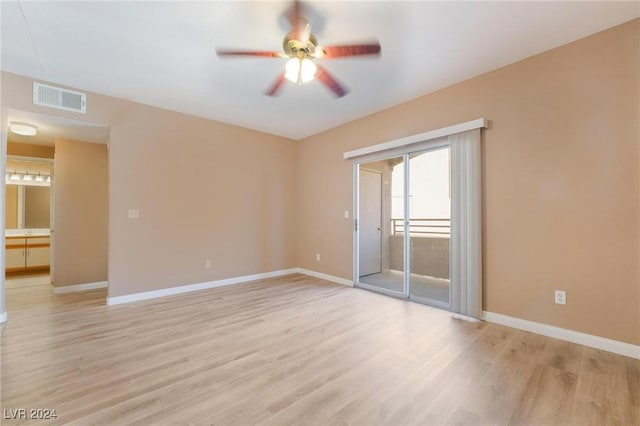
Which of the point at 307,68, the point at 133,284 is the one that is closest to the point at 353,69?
the point at 307,68

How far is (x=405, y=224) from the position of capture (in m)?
3.79

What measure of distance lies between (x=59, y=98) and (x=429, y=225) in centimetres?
567

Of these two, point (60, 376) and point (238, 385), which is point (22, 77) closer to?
point (60, 376)

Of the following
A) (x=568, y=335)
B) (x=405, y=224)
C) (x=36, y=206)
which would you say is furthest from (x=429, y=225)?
(x=36, y=206)

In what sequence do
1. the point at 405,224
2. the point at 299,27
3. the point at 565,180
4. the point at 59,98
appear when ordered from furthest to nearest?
1. the point at 405,224
2. the point at 59,98
3. the point at 565,180
4. the point at 299,27

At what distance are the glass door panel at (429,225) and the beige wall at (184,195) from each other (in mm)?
2500

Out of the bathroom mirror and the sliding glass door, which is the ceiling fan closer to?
the sliding glass door

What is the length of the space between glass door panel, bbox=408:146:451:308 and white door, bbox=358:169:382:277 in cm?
66

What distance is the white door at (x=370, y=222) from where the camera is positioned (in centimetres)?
482

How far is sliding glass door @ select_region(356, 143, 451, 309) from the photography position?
4.04 meters

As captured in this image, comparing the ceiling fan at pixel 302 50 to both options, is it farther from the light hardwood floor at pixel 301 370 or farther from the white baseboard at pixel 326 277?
the white baseboard at pixel 326 277

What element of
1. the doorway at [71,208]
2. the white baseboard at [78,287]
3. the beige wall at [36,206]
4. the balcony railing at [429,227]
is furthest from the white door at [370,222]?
the beige wall at [36,206]

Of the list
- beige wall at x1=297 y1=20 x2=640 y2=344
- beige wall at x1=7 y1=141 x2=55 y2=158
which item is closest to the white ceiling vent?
beige wall at x1=7 y1=141 x2=55 y2=158

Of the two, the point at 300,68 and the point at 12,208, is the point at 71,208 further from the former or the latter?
the point at 300,68
